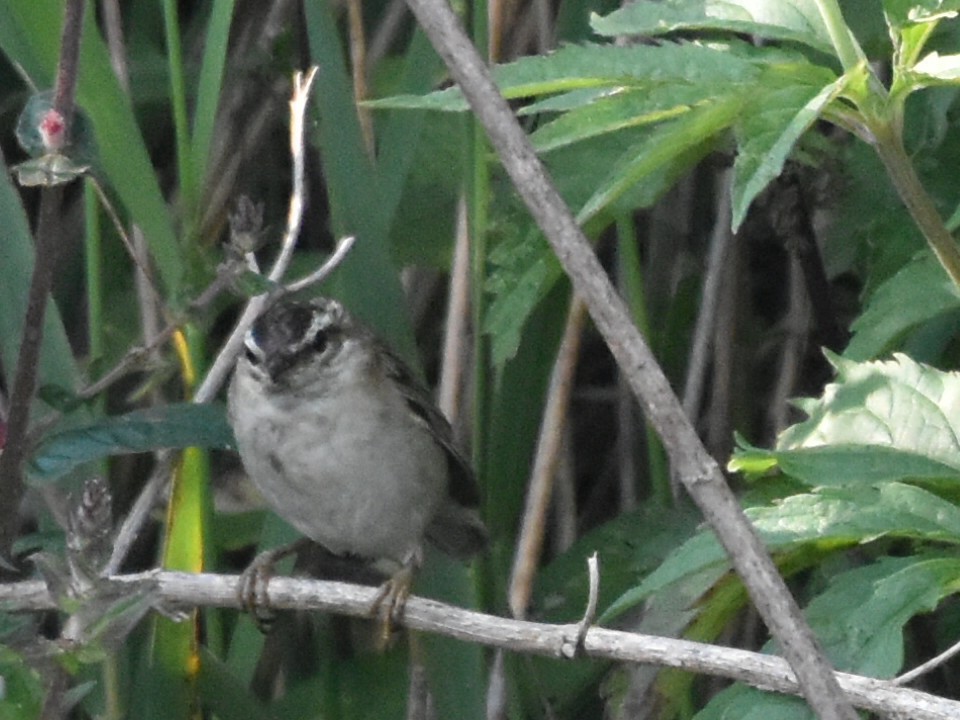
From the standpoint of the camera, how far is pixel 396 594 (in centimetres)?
242

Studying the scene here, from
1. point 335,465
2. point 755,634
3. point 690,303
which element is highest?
point 690,303

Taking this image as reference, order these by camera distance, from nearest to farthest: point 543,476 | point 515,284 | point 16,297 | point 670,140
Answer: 1. point 670,140
2. point 515,284
3. point 16,297
4. point 543,476

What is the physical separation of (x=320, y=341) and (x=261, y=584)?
54 centimetres

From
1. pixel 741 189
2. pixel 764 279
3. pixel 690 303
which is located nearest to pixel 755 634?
pixel 690 303

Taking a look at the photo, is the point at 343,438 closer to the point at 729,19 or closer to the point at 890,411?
the point at 890,411

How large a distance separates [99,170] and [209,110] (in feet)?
1.48

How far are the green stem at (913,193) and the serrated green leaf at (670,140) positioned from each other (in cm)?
16

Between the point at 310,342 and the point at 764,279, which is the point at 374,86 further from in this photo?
the point at 764,279

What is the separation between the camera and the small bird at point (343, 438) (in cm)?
262

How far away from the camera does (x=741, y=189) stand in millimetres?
1389

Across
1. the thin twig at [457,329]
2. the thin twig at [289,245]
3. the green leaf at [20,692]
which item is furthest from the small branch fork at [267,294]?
the green leaf at [20,692]

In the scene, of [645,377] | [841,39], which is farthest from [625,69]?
[645,377]

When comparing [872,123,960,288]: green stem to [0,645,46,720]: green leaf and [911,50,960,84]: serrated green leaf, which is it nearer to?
[911,50,960,84]: serrated green leaf

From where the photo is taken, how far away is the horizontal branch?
1.53 m
